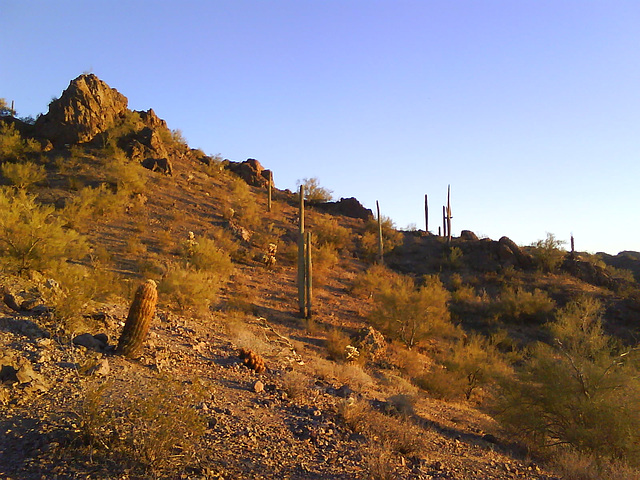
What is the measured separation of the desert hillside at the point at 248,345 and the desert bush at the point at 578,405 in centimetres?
3

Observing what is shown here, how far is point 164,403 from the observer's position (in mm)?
4363

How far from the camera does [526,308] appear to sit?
2177 centimetres

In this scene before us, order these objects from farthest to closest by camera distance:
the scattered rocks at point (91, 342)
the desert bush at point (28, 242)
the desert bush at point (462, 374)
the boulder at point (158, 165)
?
the boulder at point (158, 165) < the desert bush at point (462, 374) < the desert bush at point (28, 242) < the scattered rocks at point (91, 342)

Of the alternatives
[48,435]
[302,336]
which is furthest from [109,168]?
[48,435]

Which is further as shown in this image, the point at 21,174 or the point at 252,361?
the point at 21,174

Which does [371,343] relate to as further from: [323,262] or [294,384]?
[323,262]

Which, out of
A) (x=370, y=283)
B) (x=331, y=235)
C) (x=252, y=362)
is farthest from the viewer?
(x=331, y=235)

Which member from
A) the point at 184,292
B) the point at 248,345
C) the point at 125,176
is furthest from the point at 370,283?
the point at 125,176

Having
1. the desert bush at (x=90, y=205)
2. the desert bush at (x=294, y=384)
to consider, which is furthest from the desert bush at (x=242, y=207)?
the desert bush at (x=294, y=384)

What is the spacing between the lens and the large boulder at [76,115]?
80.8 feet

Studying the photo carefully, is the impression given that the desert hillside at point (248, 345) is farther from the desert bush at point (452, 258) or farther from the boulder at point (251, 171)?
the boulder at point (251, 171)

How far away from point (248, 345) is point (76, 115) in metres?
21.7

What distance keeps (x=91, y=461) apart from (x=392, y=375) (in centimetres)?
941

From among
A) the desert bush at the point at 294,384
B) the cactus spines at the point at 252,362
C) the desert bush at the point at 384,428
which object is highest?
the cactus spines at the point at 252,362
